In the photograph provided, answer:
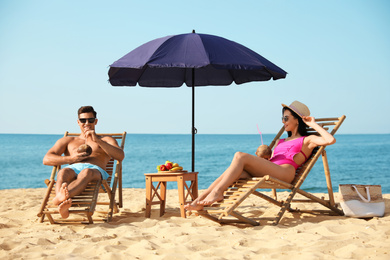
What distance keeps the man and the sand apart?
43 centimetres

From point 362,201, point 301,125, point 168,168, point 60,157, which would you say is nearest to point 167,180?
point 168,168

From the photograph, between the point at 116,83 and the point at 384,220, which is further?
the point at 116,83

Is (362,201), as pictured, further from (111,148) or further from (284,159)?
(111,148)

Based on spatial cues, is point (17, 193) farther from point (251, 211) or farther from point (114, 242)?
point (114, 242)

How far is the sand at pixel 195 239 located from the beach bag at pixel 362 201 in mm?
101

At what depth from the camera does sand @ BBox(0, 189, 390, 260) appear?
346 cm

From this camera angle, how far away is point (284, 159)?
5.23 metres

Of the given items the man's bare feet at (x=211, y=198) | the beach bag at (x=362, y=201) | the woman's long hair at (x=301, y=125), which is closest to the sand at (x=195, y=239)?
the beach bag at (x=362, y=201)

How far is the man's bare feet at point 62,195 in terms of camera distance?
14.7 ft

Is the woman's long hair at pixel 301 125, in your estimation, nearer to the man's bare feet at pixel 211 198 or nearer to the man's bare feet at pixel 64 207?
the man's bare feet at pixel 211 198

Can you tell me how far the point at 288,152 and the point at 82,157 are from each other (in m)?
2.30

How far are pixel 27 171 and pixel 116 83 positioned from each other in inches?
871

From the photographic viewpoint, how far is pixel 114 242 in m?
3.85

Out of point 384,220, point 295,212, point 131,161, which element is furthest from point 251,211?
point 131,161
